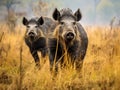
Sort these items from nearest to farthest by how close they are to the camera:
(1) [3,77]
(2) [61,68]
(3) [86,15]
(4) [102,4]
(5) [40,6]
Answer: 1. (1) [3,77]
2. (2) [61,68]
3. (5) [40,6]
4. (4) [102,4]
5. (3) [86,15]

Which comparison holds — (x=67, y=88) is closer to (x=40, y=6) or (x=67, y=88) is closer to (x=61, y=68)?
(x=61, y=68)

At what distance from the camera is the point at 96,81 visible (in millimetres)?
6582

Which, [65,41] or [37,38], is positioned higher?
[65,41]

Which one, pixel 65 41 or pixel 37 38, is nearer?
pixel 65 41

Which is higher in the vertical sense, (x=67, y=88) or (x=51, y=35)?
(x=51, y=35)

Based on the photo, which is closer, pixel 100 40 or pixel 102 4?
pixel 100 40

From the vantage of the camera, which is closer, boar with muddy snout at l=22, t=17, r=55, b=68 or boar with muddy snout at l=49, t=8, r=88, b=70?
boar with muddy snout at l=49, t=8, r=88, b=70

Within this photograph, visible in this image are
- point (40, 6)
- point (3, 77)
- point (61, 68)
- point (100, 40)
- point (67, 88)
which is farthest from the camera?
point (40, 6)

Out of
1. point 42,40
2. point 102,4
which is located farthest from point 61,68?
point 102,4

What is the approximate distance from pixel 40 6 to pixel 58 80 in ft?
60.2

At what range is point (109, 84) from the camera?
632cm

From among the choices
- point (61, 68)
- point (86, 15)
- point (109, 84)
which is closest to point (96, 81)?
point (109, 84)

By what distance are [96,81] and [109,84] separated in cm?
31

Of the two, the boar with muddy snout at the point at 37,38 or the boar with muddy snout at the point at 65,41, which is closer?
the boar with muddy snout at the point at 65,41
